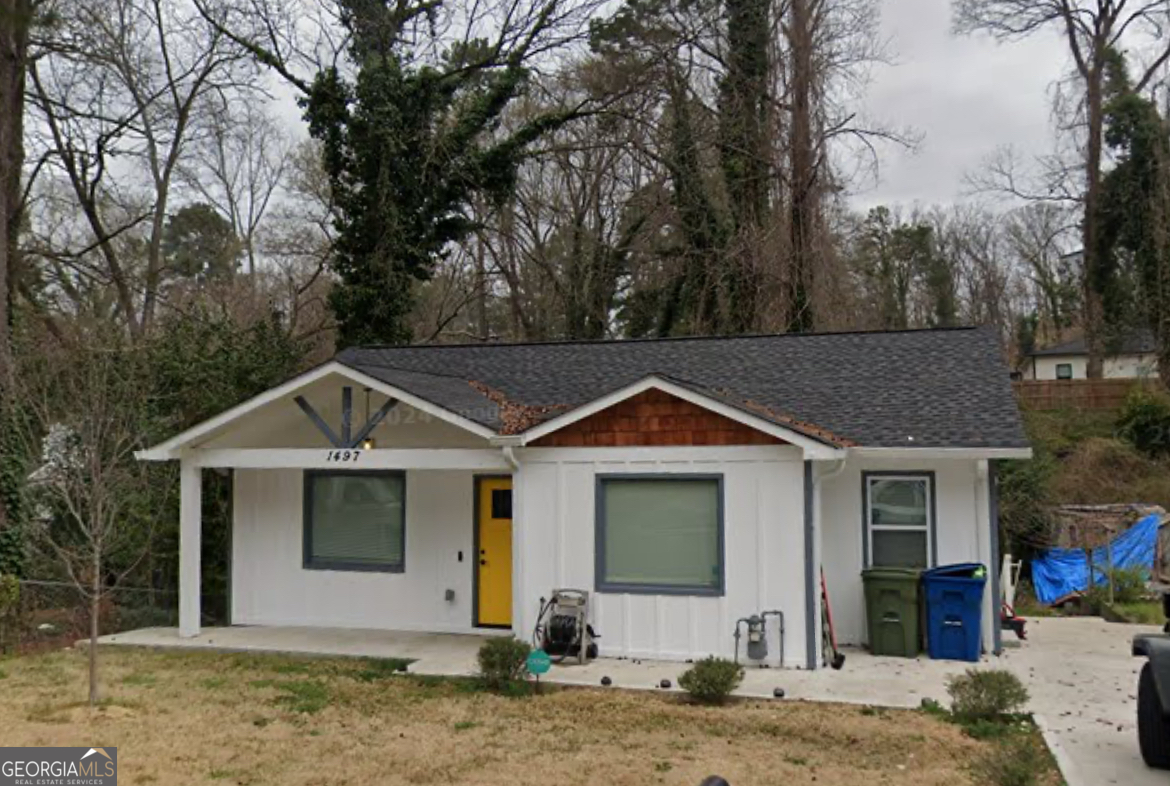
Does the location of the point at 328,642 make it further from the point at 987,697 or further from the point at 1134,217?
the point at 1134,217

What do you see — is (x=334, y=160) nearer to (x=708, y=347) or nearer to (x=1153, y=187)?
(x=708, y=347)

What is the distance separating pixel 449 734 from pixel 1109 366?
38.4 meters

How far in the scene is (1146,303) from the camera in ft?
98.6

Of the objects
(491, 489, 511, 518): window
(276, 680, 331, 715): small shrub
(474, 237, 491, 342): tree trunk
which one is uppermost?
(474, 237, 491, 342): tree trunk

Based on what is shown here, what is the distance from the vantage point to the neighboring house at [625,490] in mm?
9820

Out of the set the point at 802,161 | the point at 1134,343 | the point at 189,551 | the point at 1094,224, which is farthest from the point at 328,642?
the point at 1134,343

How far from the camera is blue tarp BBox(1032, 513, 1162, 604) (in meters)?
16.8

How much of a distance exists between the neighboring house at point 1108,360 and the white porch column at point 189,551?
28253mm

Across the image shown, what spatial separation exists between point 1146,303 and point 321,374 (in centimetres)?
2812

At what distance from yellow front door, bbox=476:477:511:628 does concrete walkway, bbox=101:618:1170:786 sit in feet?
1.56

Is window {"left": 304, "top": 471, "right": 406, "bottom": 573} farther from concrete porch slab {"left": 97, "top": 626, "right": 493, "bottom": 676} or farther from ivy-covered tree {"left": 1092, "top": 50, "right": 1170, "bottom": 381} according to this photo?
ivy-covered tree {"left": 1092, "top": 50, "right": 1170, "bottom": 381}

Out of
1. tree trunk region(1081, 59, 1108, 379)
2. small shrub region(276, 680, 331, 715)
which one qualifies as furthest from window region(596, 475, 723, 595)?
tree trunk region(1081, 59, 1108, 379)

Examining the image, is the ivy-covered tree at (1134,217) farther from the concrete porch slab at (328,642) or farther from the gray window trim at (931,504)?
the concrete porch slab at (328,642)

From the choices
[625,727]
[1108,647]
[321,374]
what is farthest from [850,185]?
[625,727]
